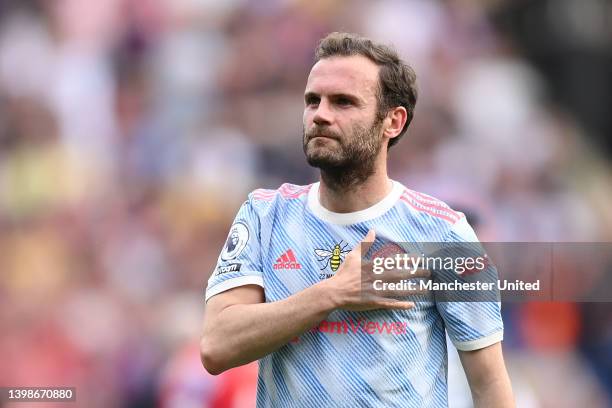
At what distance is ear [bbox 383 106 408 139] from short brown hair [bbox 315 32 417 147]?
2cm

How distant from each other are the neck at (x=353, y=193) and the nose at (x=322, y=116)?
174 mm

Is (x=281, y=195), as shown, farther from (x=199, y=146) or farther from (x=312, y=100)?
(x=199, y=146)

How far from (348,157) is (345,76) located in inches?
11.1

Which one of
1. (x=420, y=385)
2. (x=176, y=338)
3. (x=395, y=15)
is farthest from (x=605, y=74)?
(x=420, y=385)

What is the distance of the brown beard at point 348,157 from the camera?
314 centimetres

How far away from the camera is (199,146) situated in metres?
7.59

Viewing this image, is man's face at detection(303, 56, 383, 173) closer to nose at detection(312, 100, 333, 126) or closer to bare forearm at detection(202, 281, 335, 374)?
nose at detection(312, 100, 333, 126)

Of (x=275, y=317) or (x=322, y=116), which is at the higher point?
(x=322, y=116)

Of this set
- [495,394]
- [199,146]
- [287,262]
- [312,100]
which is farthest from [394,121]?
[199,146]

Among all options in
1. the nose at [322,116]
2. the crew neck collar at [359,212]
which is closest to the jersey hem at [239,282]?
the crew neck collar at [359,212]

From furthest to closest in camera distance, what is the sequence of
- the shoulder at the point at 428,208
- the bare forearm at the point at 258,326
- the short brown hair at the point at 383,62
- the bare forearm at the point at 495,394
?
the short brown hair at the point at 383,62
the shoulder at the point at 428,208
the bare forearm at the point at 495,394
the bare forearm at the point at 258,326

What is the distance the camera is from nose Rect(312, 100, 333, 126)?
314cm

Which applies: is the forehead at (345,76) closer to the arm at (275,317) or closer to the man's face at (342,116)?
the man's face at (342,116)

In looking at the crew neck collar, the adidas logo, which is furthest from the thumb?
the adidas logo
